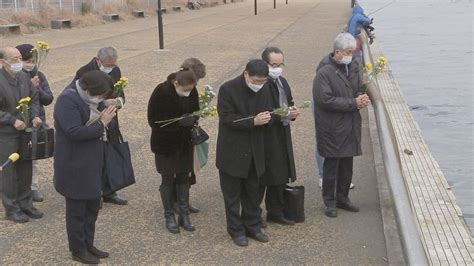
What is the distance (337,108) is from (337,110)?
32 mm

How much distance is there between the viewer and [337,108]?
5.61m

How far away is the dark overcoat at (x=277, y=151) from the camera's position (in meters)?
5.32

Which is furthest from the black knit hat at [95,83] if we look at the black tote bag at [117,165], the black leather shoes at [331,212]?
the black leather shoes at [331,212]

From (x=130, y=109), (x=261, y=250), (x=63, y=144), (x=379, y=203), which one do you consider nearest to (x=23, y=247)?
(x=63, y=144)

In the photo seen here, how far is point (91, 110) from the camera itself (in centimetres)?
455

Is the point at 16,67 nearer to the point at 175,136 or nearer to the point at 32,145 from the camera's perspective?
the point at 32,145

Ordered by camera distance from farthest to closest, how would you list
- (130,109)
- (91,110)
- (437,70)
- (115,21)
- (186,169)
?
(115,21) → (437,70) → (130,109) → (186,169) → (91,110)

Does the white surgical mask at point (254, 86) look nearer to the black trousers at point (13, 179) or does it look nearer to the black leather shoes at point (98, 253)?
the black leather shoes at point (98, 253)

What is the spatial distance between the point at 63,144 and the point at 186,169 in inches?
50.2

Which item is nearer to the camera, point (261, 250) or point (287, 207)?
point (261, 250)

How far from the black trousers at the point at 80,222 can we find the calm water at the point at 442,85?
4.52 m

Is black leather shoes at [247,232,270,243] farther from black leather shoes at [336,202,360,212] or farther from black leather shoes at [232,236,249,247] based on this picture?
black leather shoes at [336,202,360,212]

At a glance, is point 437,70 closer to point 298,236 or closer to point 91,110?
point 298,236

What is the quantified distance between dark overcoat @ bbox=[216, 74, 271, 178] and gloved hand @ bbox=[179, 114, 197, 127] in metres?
0.28
